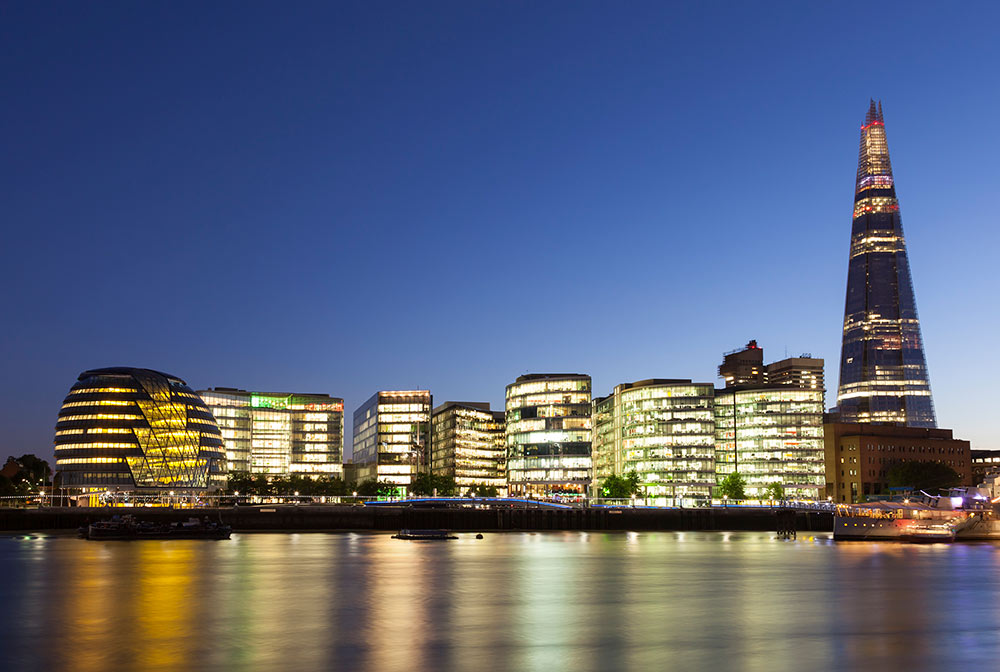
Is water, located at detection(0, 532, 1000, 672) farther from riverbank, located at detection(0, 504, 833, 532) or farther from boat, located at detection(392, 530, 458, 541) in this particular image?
riverbank, located at detection(0, 504, 833, 532)

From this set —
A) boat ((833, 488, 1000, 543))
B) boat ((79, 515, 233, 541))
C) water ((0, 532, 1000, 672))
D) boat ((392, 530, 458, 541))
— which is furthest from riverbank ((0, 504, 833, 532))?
water ((0, 532, 1000, 672))

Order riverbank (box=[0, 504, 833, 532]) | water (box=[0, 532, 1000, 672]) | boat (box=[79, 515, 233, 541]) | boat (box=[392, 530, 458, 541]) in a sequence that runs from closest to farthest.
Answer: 1. water (box=[0, 532, 1000, 672])
2. boat (box=[79, 515, 233, 541])
3. boat (box=[392, 530, 458, 541])
4. riverbank (box=[0, 504, 833, 532])

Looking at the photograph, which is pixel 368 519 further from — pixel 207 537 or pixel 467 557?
pixel 467 557

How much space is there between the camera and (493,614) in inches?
1772

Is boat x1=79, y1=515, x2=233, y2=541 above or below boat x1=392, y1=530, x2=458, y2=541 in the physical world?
above

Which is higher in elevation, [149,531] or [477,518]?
[149,531]

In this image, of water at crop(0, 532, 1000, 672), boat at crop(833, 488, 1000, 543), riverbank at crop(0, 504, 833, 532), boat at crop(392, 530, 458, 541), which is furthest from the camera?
riverbank at crop(0, 504, 833, 532)

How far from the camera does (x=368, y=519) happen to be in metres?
185

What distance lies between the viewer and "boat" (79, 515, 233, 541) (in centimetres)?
12862

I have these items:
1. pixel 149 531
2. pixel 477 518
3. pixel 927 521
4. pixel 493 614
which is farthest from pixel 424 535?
pixel 493 614

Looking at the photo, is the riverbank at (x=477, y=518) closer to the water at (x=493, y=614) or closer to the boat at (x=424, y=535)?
the boat at (x=424, y=535)

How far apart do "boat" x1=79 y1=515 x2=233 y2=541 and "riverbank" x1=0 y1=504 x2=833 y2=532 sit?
115ft

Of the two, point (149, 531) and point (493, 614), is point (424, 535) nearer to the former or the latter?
point (149, 531)

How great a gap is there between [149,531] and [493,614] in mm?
99985
